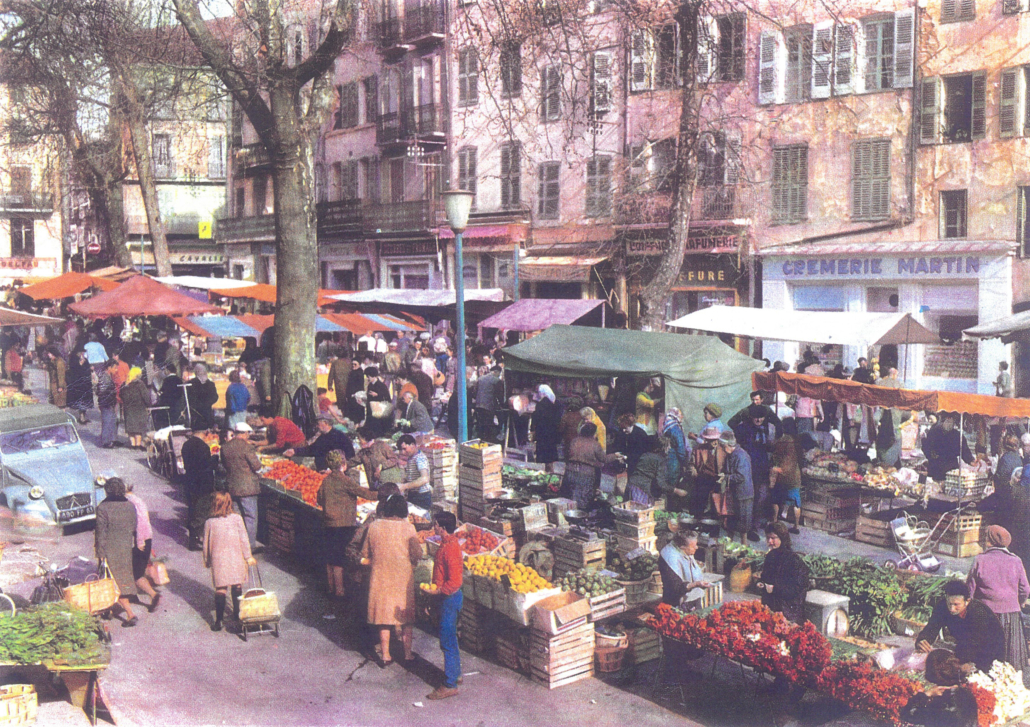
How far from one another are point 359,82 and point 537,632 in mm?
32801

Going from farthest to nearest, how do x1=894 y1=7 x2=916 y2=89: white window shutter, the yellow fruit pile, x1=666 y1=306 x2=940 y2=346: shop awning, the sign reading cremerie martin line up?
x1=894 y1=7 x2=916 y2=89: white window shutter < the sign reading cremerie martin < x1=666 y1=306 x2=940 y2=346: shop awning < the yellow fruit pile

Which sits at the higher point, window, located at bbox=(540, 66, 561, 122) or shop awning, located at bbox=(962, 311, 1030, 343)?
window, located at bbox=(540, 66, 561, 122)

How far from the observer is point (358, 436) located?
51.3 ft

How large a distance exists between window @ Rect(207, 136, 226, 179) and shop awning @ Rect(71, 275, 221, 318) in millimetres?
32590

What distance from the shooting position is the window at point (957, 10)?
2208 cm

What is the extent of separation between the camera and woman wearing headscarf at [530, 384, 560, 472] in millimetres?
16031

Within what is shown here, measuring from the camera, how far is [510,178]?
31969 mm

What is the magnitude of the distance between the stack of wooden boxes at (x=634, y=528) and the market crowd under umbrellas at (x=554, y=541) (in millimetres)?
35

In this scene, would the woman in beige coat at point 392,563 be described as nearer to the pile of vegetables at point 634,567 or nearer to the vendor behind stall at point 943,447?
the pile of vegetables at point 634,567

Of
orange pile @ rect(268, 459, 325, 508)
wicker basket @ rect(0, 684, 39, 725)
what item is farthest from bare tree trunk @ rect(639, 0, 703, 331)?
wicker basket @ rect(0, 684, 39, 725)

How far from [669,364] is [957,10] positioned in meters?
12.9

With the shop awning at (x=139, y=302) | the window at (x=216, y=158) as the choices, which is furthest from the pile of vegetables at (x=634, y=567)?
the window at (x=216, y=158)

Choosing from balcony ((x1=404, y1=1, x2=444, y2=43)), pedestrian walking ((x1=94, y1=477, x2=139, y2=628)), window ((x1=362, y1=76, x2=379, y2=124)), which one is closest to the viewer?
pedestrian walking ((x1=94, y1=477, x2=139, y2=628))

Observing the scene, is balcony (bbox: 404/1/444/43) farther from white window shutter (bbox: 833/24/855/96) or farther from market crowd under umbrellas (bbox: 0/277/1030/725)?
market crowd under umbrellas (bbox: 0/277/1030/725)
